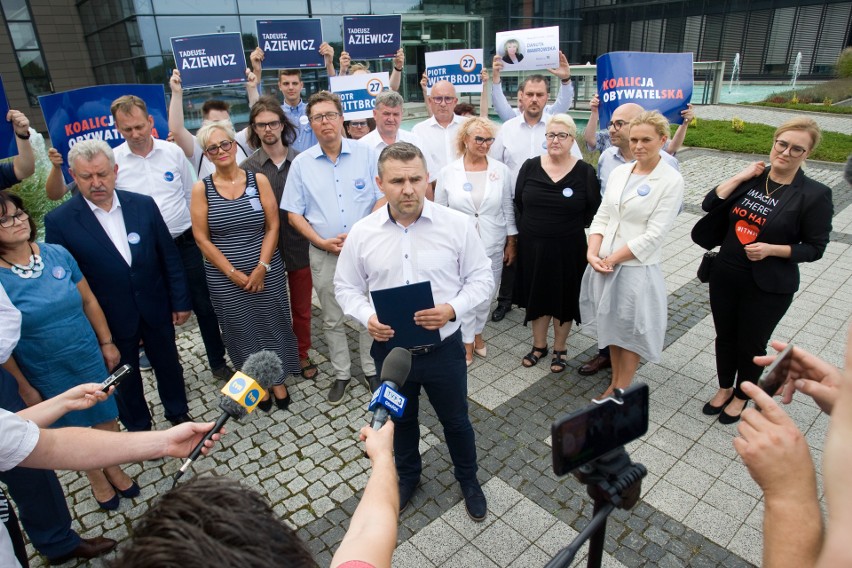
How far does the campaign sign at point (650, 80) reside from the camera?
5.43m

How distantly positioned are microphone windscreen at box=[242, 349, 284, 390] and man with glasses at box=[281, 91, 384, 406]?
200 cm

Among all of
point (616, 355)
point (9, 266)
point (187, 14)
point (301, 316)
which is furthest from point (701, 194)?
point (187, 14)

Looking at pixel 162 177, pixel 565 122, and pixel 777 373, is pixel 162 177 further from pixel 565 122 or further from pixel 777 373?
pixel 777 373

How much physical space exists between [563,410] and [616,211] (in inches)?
69.7

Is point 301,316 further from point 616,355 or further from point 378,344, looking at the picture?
point 616,355

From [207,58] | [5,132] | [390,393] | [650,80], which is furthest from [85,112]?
[650,80]

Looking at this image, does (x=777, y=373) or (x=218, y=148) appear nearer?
(x=777, y=373)

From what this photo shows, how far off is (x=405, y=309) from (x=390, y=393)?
3.69 feet

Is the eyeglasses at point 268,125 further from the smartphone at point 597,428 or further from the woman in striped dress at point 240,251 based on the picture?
the smartphone at point 597,428

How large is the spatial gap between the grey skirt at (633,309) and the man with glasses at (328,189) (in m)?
2.15

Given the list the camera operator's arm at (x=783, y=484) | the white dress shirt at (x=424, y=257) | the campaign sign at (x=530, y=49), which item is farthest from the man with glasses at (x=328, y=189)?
the camera operator's arm at (x=783, y=484)

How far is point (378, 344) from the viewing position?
336cm

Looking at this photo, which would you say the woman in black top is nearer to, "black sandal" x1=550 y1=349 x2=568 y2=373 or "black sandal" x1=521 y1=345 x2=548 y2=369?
"black sandal" x1=550 y1=349 x2=568 y2=373

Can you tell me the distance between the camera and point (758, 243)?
3.76 m
